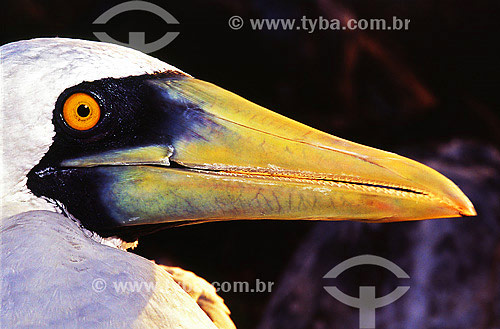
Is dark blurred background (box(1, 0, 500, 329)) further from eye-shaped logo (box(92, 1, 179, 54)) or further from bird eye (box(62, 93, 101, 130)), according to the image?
bird eye (box(62, 93, 101, 130))

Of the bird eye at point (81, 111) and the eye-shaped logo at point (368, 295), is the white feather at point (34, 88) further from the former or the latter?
the eye-shaped logo at point (368, 295)

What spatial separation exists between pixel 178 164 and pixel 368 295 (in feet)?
9.63

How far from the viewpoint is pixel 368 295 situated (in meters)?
4.43

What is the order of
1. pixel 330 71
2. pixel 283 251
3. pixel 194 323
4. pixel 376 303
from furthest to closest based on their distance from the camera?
pixel 283 251 → pixel 330 71 → pixel 376 303 → pixel 194 323

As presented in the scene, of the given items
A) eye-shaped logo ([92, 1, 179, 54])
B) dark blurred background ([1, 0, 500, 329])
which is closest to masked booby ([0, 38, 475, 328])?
dark blurred background ([1, 0, 500, 329])

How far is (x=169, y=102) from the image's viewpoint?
1805 mm

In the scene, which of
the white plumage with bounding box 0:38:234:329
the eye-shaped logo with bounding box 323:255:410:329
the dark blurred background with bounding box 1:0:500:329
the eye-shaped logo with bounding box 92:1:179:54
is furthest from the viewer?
the eye-shaped logo with bounding box 92:1:179:54

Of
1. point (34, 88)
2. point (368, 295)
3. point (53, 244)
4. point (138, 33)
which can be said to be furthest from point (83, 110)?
point (138, 33)

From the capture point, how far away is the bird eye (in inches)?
68.4

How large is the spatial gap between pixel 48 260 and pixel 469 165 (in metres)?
3.84

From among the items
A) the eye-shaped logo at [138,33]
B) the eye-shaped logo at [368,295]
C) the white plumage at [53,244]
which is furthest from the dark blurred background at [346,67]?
the white plumage at [53,244]

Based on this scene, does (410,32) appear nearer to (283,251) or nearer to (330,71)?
(330,71)

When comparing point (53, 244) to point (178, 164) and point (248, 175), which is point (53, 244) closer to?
point (178, 164)

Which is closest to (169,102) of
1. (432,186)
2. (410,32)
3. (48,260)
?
(48,260)
